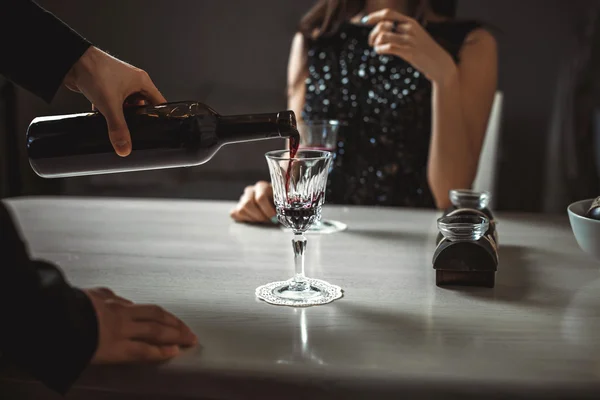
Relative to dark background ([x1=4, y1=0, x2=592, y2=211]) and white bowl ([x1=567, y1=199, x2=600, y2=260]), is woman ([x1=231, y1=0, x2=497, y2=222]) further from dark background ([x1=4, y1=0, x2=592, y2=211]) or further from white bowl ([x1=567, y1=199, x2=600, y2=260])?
dark background ([x1=4, y1=0, x2=592, y2=211])

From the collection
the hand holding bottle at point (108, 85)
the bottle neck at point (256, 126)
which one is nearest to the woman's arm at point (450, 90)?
the bottle neck at point (256, 126)

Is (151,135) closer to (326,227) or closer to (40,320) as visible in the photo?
(40,320)

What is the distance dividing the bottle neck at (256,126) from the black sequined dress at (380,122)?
38.4 inches

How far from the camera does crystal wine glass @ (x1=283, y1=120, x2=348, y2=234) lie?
4.37 feet

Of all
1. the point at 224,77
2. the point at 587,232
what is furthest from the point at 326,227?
the point at 224,77

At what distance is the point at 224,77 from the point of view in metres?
3.12

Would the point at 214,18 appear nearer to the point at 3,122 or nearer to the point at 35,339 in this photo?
the point at 3,122

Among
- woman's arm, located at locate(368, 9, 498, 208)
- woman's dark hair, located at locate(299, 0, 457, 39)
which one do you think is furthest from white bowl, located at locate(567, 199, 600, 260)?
woman's dark hair, located at locate(299, 0, 457, 39)

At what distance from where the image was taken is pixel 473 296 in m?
0.91

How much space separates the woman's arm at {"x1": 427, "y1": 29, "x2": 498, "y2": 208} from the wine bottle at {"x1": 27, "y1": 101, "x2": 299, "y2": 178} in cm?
93

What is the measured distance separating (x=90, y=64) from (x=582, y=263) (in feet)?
2.67

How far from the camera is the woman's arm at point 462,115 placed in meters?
1.79

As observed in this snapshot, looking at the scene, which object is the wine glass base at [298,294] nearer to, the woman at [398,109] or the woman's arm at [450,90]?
the woman's arm at [450,90]

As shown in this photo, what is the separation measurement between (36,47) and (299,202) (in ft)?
1.32
